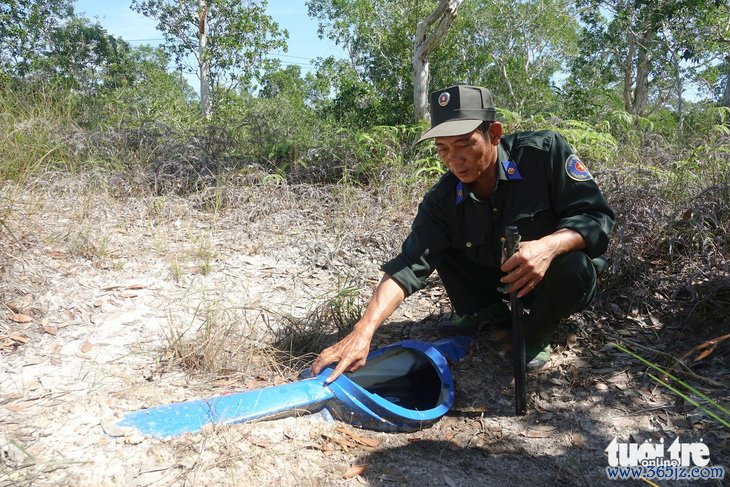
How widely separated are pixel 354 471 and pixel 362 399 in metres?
0.32

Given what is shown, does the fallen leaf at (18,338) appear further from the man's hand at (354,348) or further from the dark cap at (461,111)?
the dark cap at (461,111)

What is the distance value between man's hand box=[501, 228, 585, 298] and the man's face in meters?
0.41

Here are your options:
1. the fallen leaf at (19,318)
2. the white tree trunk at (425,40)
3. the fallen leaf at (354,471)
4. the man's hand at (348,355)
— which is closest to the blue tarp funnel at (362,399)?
Result: the man's hand at (348,355)

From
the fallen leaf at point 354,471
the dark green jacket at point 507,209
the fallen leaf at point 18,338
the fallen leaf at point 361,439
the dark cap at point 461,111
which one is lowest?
the fallen leaf at point 354,471

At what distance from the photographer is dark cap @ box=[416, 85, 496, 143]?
206cm

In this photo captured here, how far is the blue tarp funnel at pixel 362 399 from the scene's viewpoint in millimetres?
1833

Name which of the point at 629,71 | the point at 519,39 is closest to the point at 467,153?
the point at 629,71

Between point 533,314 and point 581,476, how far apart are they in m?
0.67

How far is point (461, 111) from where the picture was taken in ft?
6.89

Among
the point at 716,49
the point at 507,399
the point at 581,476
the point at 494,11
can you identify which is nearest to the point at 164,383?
the point at 507,399

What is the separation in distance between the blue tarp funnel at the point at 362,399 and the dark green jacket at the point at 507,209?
412mm

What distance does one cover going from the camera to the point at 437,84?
9641 millimetres

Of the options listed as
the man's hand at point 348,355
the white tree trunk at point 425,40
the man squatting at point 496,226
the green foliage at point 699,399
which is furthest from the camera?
the white tree trunk at point 425,40

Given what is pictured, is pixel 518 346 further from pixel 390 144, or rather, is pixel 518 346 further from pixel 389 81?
pixel 389 81
